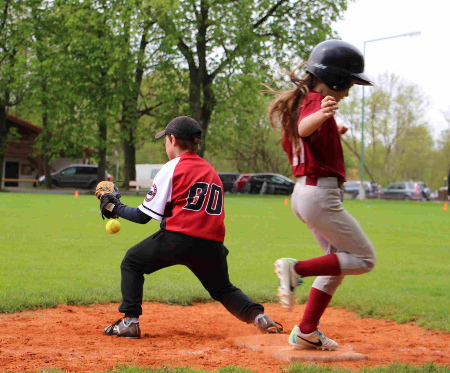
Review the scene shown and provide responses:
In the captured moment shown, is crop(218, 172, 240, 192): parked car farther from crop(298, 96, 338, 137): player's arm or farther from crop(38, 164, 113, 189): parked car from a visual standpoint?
crop(298, 96, 338, 137): player's arm

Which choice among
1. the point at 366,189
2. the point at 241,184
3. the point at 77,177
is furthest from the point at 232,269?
the point at 366,189

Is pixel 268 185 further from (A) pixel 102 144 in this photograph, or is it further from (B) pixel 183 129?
(B) pixel 183 129

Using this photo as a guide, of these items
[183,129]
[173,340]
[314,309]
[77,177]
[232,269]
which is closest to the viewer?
[314,309]

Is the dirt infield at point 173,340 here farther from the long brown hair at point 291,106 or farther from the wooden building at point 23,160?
the wooden building at point 23,160

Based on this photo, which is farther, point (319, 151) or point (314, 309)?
point (314, 309)

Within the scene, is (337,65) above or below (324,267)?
above

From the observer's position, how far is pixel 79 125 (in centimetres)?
3638

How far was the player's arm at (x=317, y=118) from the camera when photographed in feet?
12.4

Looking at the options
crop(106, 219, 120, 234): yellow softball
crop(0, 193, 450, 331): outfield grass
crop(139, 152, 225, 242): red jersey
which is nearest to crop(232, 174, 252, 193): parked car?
crop(0, 193, 450, 331): outfield grass

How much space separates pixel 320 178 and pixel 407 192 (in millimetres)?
45469

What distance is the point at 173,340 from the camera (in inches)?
188

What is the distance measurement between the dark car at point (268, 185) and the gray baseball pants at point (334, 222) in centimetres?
3743

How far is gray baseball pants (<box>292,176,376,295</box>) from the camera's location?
13.3 feet

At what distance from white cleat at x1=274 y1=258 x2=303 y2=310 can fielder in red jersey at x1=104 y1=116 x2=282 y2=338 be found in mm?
733
